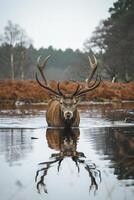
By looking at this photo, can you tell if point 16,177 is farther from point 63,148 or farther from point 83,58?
point 83,58

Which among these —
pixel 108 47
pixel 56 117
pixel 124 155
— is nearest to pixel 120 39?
pixel 108 47

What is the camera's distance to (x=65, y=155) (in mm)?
10289

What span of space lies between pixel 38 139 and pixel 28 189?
276 inches

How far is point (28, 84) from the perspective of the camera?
47.4 meters

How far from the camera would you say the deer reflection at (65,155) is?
7.76m

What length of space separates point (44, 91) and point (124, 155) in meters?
36.0

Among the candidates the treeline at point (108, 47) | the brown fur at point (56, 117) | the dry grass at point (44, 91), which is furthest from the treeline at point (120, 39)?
the brown fur at point (56, 117)

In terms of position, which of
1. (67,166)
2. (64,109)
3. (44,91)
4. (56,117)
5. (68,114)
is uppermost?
(44,91)

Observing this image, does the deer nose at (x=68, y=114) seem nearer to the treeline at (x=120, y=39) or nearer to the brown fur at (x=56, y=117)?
the brown fur at (x=56, y=117)

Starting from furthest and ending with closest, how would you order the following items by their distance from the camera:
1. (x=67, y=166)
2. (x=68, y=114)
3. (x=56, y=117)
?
(x=56, y=117)
(x=68, y=114)
(x=67, y=166)

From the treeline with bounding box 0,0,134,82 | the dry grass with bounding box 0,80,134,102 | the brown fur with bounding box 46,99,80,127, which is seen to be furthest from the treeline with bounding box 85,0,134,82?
the brown fur with bounding box 46,99,80,127

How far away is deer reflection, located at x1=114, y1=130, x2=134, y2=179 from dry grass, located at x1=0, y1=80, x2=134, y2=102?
30485mm

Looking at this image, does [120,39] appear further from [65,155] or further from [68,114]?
[65,155]

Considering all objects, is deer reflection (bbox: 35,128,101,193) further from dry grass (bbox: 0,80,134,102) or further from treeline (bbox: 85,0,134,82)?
treeline (bbox: 85,0,134,82)
